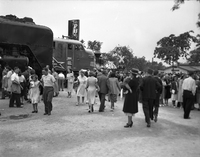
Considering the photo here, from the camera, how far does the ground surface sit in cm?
552

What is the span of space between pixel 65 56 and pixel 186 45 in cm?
1541

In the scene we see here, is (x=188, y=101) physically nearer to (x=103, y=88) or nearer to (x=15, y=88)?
(x=103, y=88)

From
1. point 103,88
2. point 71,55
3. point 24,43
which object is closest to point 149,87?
point 103,88

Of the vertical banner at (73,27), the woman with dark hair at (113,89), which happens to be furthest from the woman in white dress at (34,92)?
the vertical banner at (73,27)

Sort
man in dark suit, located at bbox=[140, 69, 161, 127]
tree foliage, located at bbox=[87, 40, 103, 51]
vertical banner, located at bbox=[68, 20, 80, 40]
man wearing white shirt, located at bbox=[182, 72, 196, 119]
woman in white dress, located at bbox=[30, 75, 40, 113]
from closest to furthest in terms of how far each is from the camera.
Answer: man in dark suit, located at bbox=[140, 69, 161, 127], woman in white dress, located at bbox=[30, 75, 40, 113], man wearing white shirt, located at bbox=[182, 72, 196, 119], vertical banner, located at bbox=[68, 20, 80, 40], tree foliage, located at bbox=[87, 40, 103, 51]

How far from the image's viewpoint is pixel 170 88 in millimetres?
13867

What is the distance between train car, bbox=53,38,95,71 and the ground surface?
11582 millimetres

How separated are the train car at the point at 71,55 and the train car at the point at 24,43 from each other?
15.3ft

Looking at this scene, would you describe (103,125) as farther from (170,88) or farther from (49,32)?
(49,32)

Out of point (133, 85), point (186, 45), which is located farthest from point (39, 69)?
point (186, 45)

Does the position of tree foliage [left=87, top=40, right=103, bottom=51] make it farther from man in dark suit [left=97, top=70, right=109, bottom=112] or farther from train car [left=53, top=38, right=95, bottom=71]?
man in dark suit [left=97, top=70, right=109, bottom=112]

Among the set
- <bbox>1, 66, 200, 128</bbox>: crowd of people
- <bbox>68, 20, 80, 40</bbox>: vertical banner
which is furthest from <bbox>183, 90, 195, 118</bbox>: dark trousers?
<bbox>68, 20, 80, 40</bbox>: vertical banner

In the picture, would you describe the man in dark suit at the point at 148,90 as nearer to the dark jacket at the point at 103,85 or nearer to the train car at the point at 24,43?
the dark jacket at the point at 103,85

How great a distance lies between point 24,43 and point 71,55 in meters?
7.53
